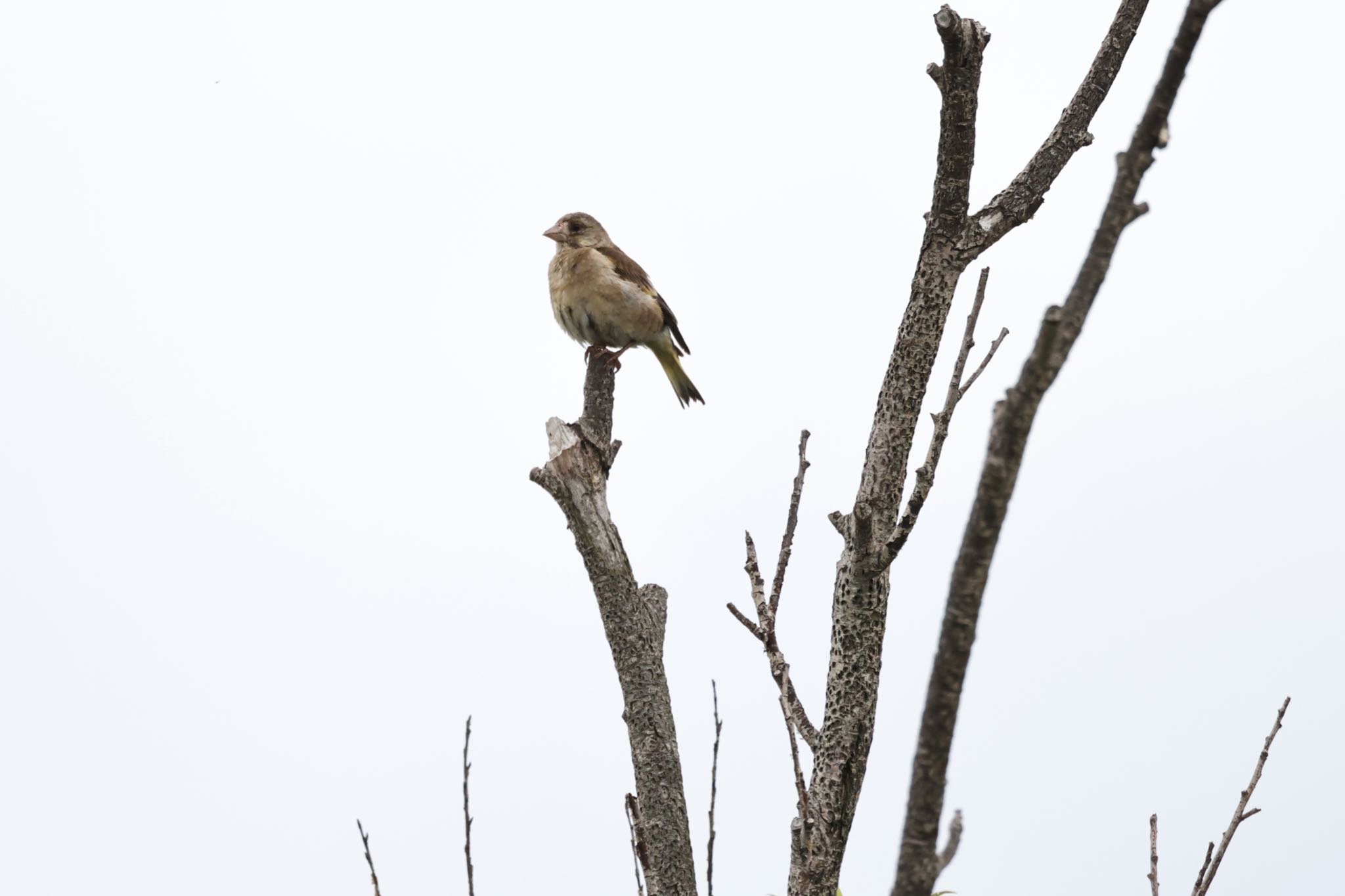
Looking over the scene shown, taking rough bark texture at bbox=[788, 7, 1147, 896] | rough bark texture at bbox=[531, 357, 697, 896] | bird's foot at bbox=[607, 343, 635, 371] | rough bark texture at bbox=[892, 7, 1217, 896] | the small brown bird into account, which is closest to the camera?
rough bark texture at bbox=[892, 7, 1217, 896]

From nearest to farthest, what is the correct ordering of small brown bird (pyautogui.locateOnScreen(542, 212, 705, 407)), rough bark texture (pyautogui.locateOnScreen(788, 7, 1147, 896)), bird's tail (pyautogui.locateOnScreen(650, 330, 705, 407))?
rough bark texture (pyautogui.locateOnScreen(788, 7, 1147, 896)), small brown bird (pyautogui.locateOnScreen(542, 212, 705, 407)), bird's tail (pyautogui.locateOnScreen(650, 330, 705, 407))

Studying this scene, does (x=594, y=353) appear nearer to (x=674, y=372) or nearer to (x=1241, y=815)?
(x=674, y=372)

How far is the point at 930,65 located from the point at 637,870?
72.4 inches

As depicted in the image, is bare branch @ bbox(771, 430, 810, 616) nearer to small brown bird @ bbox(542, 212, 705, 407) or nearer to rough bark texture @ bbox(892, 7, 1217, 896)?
rough bark texture @ bbox(892, 7, 1217, 896)

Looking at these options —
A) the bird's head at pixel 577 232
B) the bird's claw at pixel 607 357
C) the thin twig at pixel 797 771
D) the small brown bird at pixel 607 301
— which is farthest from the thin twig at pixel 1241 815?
the bird's head at pixel 577 232

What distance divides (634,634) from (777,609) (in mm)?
1188

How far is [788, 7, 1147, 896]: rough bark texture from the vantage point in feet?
9.52

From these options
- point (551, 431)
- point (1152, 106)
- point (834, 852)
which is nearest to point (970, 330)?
point (834, 852)

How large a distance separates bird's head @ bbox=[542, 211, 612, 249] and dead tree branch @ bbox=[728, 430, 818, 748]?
504 centimetres

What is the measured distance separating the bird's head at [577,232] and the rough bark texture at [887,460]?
4.71 metres

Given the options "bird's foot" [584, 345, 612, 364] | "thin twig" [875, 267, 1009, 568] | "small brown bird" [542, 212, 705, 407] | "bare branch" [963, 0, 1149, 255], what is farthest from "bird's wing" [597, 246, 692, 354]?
"thin twig" [875, 267, 1009, 568]

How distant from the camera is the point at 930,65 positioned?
299 cm

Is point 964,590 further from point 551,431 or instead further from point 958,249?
point 551,431

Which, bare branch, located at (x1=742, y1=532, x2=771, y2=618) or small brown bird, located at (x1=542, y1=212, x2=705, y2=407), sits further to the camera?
small brown bird, located at (x1=542, y1=212, x2=705, y2=407)
